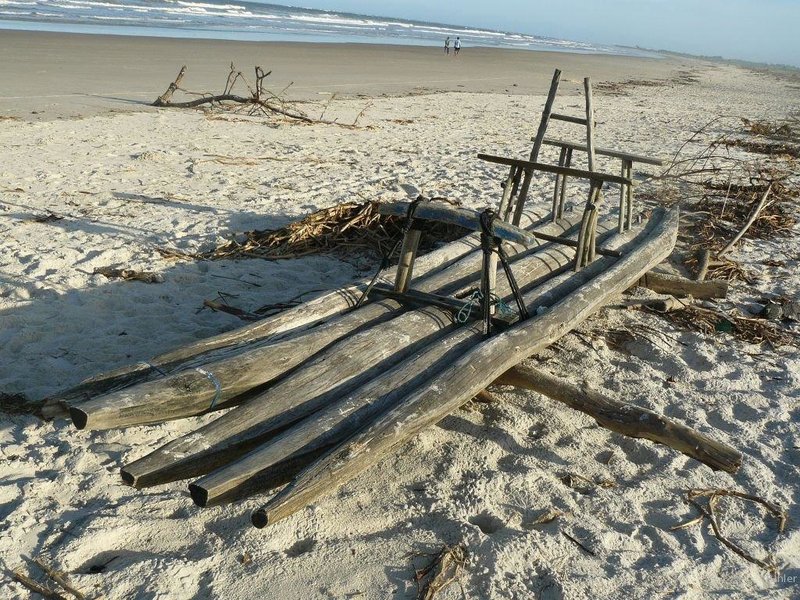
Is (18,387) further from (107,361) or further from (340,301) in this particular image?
(340,301)

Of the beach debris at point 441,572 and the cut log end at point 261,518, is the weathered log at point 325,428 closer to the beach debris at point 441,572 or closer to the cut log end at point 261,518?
the cut log end at point 261,518

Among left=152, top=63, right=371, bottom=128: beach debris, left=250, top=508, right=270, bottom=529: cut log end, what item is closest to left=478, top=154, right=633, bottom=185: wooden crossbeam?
left=250, top=508, right=270, bottom=529: cut log end

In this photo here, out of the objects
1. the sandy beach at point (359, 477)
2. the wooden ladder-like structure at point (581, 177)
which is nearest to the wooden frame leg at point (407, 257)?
the sandy beach at point (359, 477)

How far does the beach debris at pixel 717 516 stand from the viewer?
8.72 feet

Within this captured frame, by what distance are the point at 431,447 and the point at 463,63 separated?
26643 mm

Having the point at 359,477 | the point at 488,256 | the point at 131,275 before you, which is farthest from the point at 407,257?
the point at 131,275

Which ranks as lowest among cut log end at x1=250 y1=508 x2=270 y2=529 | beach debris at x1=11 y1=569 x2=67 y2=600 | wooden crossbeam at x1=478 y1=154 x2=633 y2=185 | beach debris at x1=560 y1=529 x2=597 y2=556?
beach debris at x1=11 y1=569 x2=67 y2=600

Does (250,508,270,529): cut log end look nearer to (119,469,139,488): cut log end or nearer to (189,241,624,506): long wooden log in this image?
(189,241,624,506): long wooden log

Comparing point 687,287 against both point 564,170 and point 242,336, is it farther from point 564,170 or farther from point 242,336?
point 242,336

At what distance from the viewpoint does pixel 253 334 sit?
319 centimetres

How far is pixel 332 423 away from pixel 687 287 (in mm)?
3511

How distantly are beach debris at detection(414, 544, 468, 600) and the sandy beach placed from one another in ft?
0.10

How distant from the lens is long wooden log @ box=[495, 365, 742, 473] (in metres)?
2.97

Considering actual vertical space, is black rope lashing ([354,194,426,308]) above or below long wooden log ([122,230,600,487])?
above
